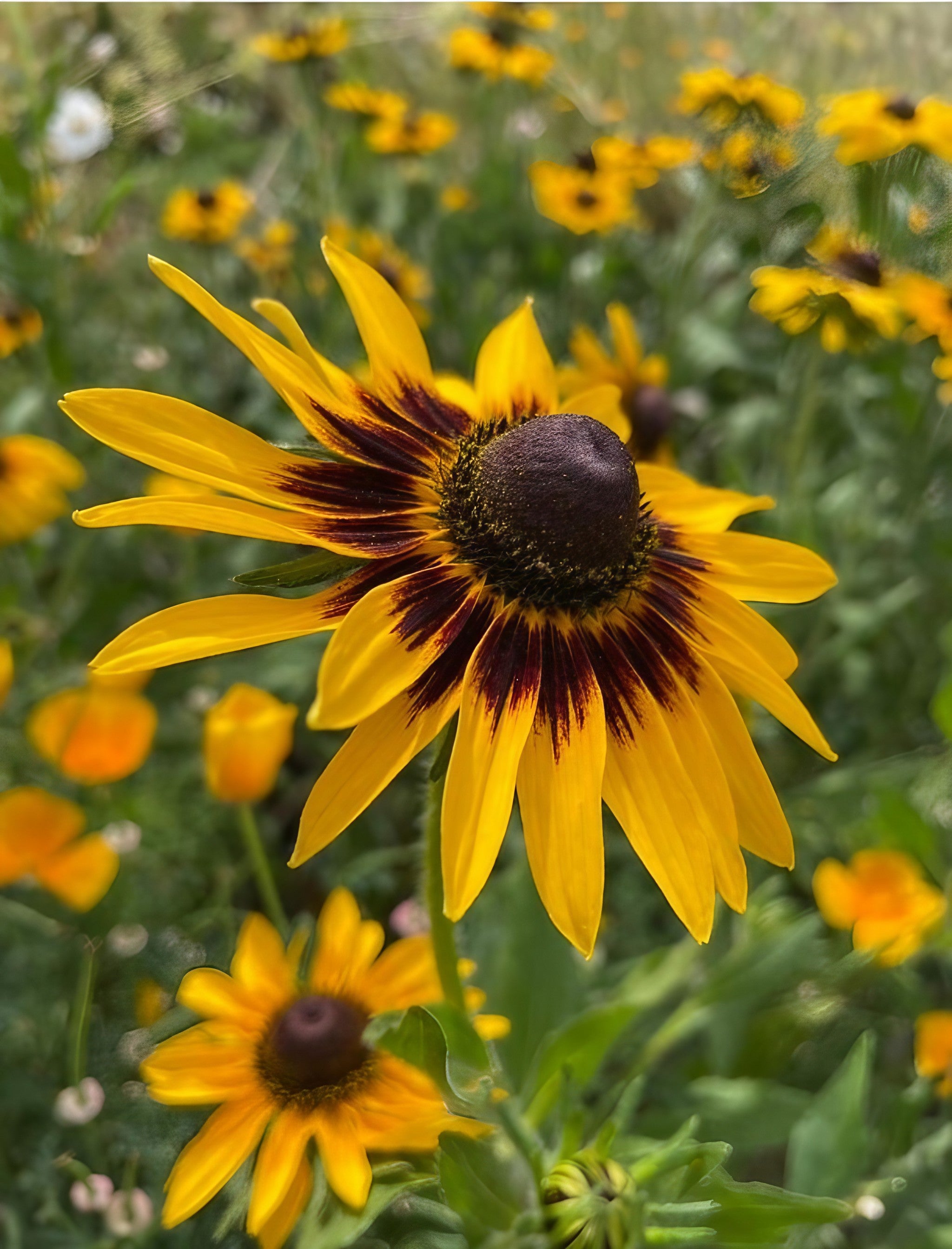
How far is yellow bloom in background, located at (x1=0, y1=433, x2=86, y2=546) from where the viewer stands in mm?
1611

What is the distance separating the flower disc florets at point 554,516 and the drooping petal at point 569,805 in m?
0.08

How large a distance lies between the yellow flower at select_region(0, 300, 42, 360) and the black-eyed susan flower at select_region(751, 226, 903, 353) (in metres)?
1.44

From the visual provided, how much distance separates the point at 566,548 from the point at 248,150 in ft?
7.39

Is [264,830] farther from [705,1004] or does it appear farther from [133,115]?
[133,115]

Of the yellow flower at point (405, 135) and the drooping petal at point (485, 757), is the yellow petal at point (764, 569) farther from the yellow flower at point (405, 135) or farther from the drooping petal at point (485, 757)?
the yellow flower at point (405, 135)

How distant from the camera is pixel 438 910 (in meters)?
0.75

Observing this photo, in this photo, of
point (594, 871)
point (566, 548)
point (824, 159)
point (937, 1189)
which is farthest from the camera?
point (937, 1189)

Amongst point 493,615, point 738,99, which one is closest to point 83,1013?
point 493,615

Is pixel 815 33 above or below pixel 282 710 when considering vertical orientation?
above

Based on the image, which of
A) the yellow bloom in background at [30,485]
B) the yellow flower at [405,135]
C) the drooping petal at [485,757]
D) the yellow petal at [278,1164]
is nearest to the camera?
the drooping petal at [485,757]

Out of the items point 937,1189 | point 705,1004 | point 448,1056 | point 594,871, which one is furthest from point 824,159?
point 937,1189

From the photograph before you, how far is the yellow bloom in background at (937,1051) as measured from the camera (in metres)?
1.29

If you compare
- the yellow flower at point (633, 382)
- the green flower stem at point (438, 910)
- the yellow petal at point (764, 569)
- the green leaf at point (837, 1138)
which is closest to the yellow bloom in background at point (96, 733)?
the green flower stem at point (438, 910)

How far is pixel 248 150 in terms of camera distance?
255cm
